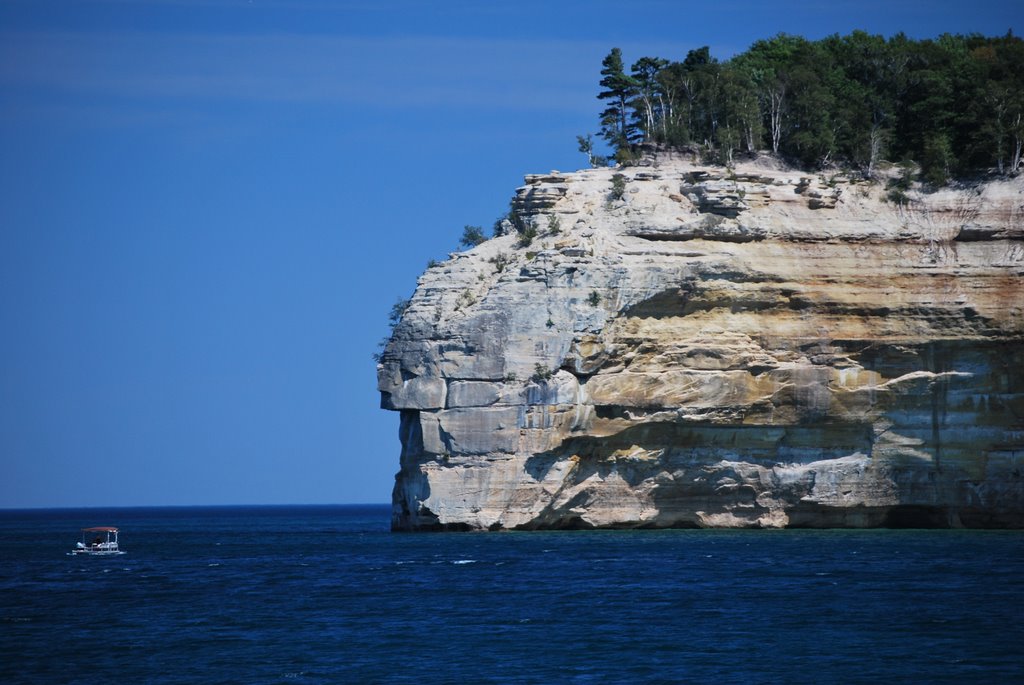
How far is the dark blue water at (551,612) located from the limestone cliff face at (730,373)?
6.17 feet

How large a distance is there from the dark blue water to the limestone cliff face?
1882mm

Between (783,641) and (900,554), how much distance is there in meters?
18.0

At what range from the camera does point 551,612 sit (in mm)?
37969

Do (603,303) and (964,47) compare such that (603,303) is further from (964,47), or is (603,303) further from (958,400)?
(964,47)

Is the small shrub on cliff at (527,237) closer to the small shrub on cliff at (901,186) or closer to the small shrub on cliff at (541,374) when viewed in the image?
the small shrub on cliff at (541,374)

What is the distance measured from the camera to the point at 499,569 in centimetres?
4725

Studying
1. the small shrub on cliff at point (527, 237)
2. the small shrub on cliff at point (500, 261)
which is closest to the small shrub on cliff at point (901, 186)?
the small shrub on cliff at point (527, 237)

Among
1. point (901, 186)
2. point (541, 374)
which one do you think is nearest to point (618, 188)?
point (541, 374)

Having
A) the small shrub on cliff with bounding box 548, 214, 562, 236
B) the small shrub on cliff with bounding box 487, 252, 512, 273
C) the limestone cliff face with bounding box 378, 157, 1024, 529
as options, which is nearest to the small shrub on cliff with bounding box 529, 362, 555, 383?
the limestone cliff face with bounding box 378, 157, 1024, 529

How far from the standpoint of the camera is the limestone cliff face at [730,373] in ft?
184

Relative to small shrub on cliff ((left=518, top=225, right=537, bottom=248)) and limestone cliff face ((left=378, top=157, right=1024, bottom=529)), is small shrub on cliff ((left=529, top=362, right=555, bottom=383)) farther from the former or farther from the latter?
small shrub on cliff ((left=518, top=225, right=537, bottom=248))

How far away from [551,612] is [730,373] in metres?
20.9

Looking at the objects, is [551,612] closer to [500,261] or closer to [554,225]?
[500,261]

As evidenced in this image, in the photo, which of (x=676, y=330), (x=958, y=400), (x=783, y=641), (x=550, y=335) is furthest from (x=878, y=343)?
(x=783, y=641)
